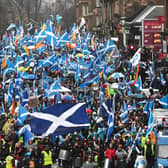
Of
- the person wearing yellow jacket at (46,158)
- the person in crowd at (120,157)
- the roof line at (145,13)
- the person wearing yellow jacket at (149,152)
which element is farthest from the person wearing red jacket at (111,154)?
the roof line at (145,13)

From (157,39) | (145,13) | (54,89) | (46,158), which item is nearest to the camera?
(46,158)

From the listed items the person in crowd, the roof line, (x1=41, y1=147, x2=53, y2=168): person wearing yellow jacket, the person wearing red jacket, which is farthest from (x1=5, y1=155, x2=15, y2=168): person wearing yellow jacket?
the roof line

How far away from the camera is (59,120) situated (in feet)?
48.2

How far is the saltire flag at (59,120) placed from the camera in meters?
14.6

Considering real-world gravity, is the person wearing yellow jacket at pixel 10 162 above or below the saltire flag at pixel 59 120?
below

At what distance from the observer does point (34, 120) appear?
14.6m

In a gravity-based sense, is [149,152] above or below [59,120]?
below

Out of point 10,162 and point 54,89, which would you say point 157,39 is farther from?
point 10,162

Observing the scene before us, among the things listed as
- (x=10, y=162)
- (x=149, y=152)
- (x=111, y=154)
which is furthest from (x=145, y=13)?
(x=10, y=162)

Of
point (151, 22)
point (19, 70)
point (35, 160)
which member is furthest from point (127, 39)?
point (35, 160)

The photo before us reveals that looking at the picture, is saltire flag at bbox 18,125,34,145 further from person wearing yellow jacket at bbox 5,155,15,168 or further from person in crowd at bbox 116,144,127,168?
person in crowd at bbox 116,144,127,168

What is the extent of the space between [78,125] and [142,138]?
2721 mm

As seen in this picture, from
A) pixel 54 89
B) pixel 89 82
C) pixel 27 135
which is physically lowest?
pixel 27 135

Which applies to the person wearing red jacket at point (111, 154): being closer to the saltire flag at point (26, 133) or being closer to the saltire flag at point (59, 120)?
the saltire flag at point (59, 120)
